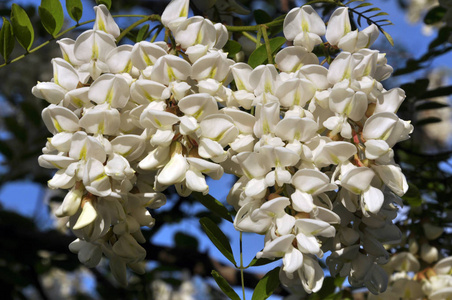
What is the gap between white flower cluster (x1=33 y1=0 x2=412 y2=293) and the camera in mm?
528

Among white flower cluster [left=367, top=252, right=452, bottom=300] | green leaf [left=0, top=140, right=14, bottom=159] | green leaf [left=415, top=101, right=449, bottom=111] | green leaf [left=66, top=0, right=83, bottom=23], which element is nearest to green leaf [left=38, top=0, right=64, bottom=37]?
green leaf [left=66, top=0, right=83, bottom=23]

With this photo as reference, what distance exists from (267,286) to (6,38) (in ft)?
1.52

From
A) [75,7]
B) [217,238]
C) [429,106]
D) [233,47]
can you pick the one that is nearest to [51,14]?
[75,7]

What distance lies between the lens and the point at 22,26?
72 cm

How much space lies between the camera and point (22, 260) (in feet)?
4.93

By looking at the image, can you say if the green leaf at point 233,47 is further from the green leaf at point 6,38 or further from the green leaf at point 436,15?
the green leaf at point 436,15

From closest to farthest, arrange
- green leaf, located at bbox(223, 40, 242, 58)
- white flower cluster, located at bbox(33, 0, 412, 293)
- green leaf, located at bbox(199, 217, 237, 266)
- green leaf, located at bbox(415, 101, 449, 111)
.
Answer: white flower cluster, located at bbox(33, 0, 412, 293) < green leaf, located at bbox(199, 217, 237, 266) < green leaf, located at bbox(223, 40, 242, 58) < green leaf, located at bbox(415, 101, 449, 111)

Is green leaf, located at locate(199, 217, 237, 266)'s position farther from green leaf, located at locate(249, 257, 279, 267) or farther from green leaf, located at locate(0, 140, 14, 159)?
green leaf, located at locate(0, 140, 14, 159)

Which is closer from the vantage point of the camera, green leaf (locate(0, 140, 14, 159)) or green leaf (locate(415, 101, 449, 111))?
green leaf (locate(415, 101, 449, 111))

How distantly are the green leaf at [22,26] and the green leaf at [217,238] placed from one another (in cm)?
35

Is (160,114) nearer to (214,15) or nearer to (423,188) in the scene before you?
(214,15)

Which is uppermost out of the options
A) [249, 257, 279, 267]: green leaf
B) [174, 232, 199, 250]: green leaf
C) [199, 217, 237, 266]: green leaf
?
[199, 217, 237, 266]: green leaf

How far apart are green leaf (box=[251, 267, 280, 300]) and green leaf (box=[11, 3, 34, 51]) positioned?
445 mm

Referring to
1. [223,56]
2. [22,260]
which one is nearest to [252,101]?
[223,56]
